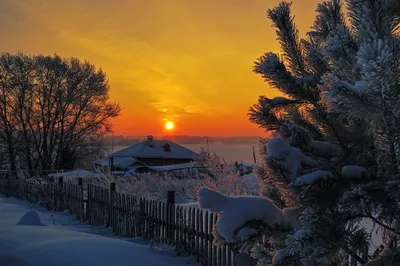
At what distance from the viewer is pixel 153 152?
50.7 meters

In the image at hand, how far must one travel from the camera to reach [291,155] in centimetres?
183

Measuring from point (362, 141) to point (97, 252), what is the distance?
444 cm

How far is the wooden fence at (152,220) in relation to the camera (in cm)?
621

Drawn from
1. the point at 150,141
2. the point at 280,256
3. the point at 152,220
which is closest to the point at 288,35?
the point at 280,256

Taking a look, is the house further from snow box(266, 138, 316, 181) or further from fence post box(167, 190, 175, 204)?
snow box(266, 138, 316, 181)

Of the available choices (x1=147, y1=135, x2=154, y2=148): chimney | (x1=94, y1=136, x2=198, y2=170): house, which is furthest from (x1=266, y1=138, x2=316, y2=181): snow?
(x1=147, y1=135, x2=154, y2=148): chimney

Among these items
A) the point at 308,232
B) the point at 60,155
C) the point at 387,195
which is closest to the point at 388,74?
the point at 387,195

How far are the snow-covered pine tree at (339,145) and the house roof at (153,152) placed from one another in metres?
46.0

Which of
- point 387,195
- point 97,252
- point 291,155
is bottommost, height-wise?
point 97,252

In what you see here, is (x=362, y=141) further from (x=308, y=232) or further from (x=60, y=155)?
(x=60, y=155)

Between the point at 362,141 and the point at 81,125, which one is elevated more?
the point at 81,125

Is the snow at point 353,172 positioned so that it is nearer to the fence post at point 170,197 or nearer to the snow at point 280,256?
the snow at point 280,256

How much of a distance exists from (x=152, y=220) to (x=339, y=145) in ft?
21.6

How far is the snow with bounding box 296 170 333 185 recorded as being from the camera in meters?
1.67
